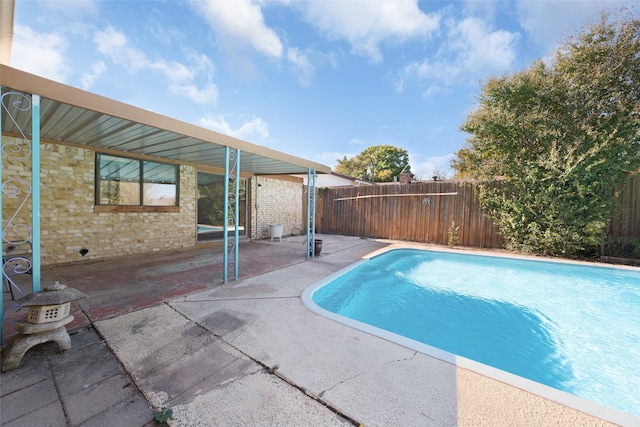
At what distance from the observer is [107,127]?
3932 millimetres

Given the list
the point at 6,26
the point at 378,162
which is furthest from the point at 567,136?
the point at 378,162

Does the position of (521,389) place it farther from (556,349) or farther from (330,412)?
(556,349)

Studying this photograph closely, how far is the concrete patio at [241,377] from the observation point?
1601 millimetres

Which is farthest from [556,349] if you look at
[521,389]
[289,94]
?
[289,94]

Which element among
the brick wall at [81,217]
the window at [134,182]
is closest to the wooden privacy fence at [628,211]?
the brick wall at [81,217]

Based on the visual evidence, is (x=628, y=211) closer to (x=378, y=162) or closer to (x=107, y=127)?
(x=107, y=127)

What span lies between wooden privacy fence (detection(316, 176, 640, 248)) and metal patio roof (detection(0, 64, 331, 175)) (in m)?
4.59

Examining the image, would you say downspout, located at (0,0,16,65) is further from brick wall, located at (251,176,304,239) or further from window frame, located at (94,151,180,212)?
brick wall, located at (251,176,304,239)

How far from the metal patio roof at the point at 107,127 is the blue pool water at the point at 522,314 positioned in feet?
10.3

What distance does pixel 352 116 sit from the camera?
13117mm

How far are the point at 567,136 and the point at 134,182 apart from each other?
11.3m

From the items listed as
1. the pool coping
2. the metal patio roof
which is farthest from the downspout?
the pool coping

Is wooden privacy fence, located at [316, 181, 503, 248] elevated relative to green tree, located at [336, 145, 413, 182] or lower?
lower

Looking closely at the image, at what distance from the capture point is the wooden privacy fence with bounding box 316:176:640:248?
6.48m
